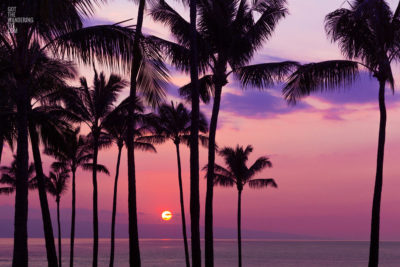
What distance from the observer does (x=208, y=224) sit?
71.5ft

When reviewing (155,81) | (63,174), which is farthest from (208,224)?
(63,174)

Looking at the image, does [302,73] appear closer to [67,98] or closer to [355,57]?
[355,57]

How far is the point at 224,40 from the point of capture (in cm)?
2342

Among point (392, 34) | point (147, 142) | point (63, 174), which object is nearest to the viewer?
point (392, 34)

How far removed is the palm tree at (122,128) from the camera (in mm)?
32562

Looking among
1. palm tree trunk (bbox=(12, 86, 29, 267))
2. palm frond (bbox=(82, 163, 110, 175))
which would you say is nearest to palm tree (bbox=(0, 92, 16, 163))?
palm tree trunk (bbox=(12, 86, 29, 267))

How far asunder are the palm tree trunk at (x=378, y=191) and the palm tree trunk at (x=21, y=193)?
33.3 feet

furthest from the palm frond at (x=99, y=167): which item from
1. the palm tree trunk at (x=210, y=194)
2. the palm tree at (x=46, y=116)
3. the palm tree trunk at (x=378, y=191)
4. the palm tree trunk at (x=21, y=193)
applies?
the palm tree trunk at (x=21, y=193)

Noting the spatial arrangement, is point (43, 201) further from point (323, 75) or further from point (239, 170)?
point (239, 170)

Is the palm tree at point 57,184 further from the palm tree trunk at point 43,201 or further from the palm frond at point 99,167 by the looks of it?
the palm tree trunk at point 43,201

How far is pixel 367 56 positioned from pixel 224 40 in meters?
5.86

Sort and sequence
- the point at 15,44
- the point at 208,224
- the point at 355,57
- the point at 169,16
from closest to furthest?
the point at 15,44 < the point at 355,57 < the point at 208,224 < the point at 169,16

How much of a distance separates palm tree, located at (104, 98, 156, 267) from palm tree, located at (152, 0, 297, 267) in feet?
30.8

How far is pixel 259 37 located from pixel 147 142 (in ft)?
65.7
